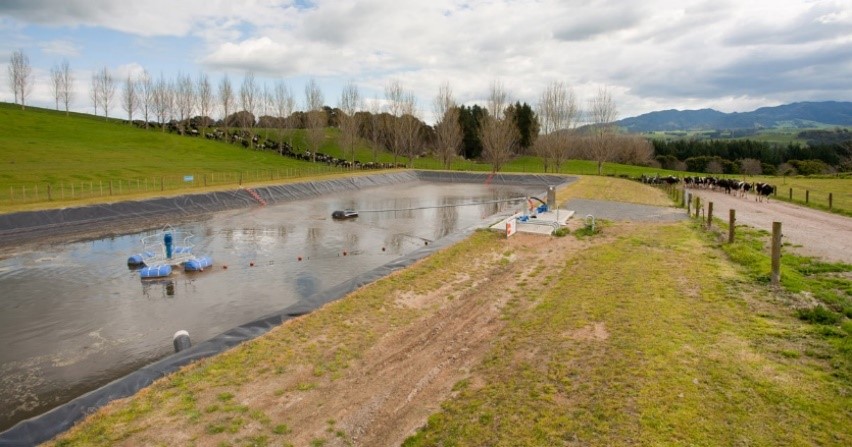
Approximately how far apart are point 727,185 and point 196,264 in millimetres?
33790

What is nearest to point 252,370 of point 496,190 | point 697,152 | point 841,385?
point 841,385

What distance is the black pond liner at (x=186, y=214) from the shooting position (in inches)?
208

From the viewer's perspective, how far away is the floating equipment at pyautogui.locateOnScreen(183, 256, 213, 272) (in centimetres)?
1261

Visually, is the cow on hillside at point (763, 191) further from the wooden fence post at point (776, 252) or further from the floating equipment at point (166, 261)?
the floating equipment at point (166, 261)

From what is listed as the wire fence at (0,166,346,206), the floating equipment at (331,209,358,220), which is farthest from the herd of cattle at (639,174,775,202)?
the wire fence at (0,166,346,206)

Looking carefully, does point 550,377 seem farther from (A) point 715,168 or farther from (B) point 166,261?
(A) point 715,168

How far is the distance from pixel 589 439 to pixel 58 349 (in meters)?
8.50

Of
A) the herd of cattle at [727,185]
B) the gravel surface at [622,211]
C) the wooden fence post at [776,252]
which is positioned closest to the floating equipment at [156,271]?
the wooden fence post at [776,252]

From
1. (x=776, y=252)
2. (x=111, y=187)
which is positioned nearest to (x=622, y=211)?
(x=776, y=252)

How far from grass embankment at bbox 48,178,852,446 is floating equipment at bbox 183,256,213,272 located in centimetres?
553

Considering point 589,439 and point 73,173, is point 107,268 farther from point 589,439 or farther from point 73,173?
point 73,173

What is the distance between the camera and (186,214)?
22.3m

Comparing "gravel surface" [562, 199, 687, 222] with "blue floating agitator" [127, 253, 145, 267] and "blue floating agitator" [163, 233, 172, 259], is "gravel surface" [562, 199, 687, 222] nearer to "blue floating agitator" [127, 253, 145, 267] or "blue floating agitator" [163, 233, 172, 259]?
"blue floating agitator" [163, 233, 172, 259]

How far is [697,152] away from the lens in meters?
76.1
